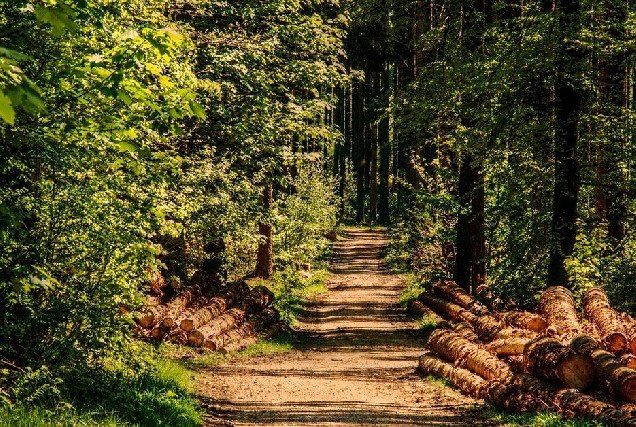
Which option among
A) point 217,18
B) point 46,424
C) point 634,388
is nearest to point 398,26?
point 217,18

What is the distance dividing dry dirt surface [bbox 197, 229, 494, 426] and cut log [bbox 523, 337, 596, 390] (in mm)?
1144

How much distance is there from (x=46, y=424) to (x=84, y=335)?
1675 mm

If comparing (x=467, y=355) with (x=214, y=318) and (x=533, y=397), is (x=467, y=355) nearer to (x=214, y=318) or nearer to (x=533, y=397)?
(x=533, y=397)

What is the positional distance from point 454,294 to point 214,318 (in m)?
7.09

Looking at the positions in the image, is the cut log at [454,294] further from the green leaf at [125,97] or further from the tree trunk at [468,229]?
the green leaf at [125,97]

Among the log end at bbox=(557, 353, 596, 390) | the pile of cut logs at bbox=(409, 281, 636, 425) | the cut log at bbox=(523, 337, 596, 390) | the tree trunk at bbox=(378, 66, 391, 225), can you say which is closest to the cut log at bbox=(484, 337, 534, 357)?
the pile of cut logs at bbox=(409, 281, 636, 425)

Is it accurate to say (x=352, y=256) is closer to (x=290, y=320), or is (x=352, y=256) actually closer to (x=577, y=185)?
(x=290, y=320)

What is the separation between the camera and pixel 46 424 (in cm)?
564

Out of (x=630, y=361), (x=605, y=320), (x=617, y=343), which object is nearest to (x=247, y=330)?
(x=605, y=320)

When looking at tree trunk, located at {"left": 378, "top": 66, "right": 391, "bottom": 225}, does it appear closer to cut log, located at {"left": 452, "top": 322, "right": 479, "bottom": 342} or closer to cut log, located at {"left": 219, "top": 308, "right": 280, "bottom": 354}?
cut log, located at {"left": 219, "top": 308, "right": 280, "bottom": 354}

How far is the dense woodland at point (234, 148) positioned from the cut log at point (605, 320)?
1.04 meters

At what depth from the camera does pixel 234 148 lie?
15250mm

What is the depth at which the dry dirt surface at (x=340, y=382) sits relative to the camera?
9.39 m

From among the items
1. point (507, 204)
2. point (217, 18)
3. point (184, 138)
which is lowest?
point (507, 204)
